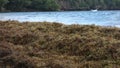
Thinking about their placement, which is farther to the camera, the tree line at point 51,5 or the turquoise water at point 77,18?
the tree line at point 51,5

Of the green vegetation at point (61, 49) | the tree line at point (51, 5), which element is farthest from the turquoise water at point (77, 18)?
the tree line at point (51, 5)

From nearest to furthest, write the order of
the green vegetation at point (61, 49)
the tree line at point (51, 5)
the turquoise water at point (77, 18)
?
the green vegetation at point (61, 49), the turquoise water at point (77, 18), the tree line at point (51, 5)

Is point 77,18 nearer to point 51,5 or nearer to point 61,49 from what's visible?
point 61,49

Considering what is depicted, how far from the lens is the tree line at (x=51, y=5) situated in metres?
85.2

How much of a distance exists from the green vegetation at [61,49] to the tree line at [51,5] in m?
70.3

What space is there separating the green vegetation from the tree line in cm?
7026

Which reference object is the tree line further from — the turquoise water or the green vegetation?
the green vegetation

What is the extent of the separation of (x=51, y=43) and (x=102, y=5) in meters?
104

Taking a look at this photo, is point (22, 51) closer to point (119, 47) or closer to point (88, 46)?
point (88, 46)

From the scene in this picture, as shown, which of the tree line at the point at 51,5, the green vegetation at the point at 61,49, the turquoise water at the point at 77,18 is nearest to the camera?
the green vegetation at the point at 61,49

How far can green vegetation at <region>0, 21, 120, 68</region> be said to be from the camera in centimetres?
795

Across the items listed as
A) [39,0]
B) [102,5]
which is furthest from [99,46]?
[102,5]

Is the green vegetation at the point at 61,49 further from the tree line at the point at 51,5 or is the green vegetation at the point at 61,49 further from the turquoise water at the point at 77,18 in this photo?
the tree line at the point at 51,5

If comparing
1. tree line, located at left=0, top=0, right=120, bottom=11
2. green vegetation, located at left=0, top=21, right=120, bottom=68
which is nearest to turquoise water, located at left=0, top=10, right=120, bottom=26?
green vegetation, located at left=0, top=21, right=120, bottom=68
